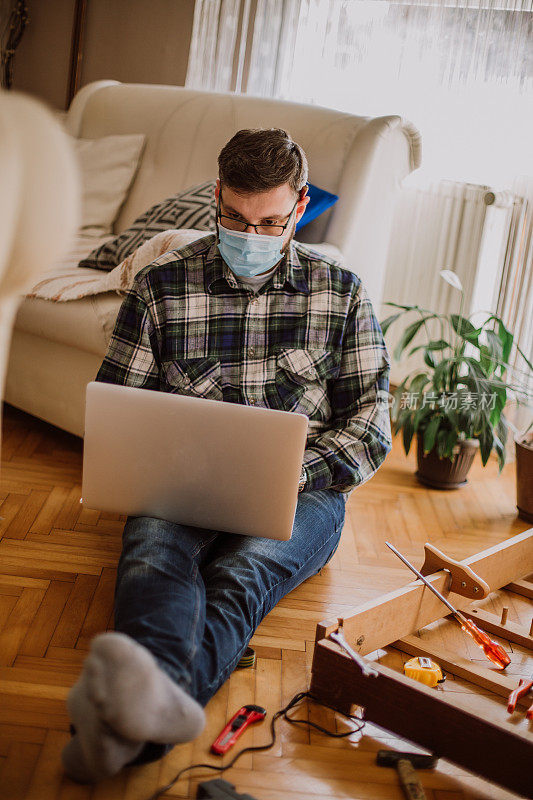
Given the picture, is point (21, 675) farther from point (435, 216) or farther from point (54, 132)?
point (435, 216)

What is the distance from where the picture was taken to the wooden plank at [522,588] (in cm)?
186

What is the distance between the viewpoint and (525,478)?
7.68 feet

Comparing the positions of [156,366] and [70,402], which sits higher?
[156,366]

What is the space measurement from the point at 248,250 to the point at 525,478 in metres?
1.23

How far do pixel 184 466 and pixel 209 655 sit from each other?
Answer: 0.31 metres

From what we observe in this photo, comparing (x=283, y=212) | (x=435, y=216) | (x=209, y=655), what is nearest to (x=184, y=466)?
(x=209, y=655)

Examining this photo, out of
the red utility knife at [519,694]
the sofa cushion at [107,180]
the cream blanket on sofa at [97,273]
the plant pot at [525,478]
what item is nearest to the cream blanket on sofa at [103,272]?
the cream blanket on sofa at [97,273]

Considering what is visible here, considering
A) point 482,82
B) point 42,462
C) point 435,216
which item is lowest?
point 42,462

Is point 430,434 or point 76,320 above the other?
point 76,320

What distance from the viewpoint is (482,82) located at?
274 cm

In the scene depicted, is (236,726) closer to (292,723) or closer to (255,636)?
(292,723)

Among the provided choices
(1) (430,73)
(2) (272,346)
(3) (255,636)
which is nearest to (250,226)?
(2) (272,346)

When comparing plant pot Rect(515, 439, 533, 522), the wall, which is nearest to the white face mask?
plant pot Rect(515, 439, 533, 522)

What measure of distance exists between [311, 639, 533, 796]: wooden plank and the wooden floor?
0.18ft
